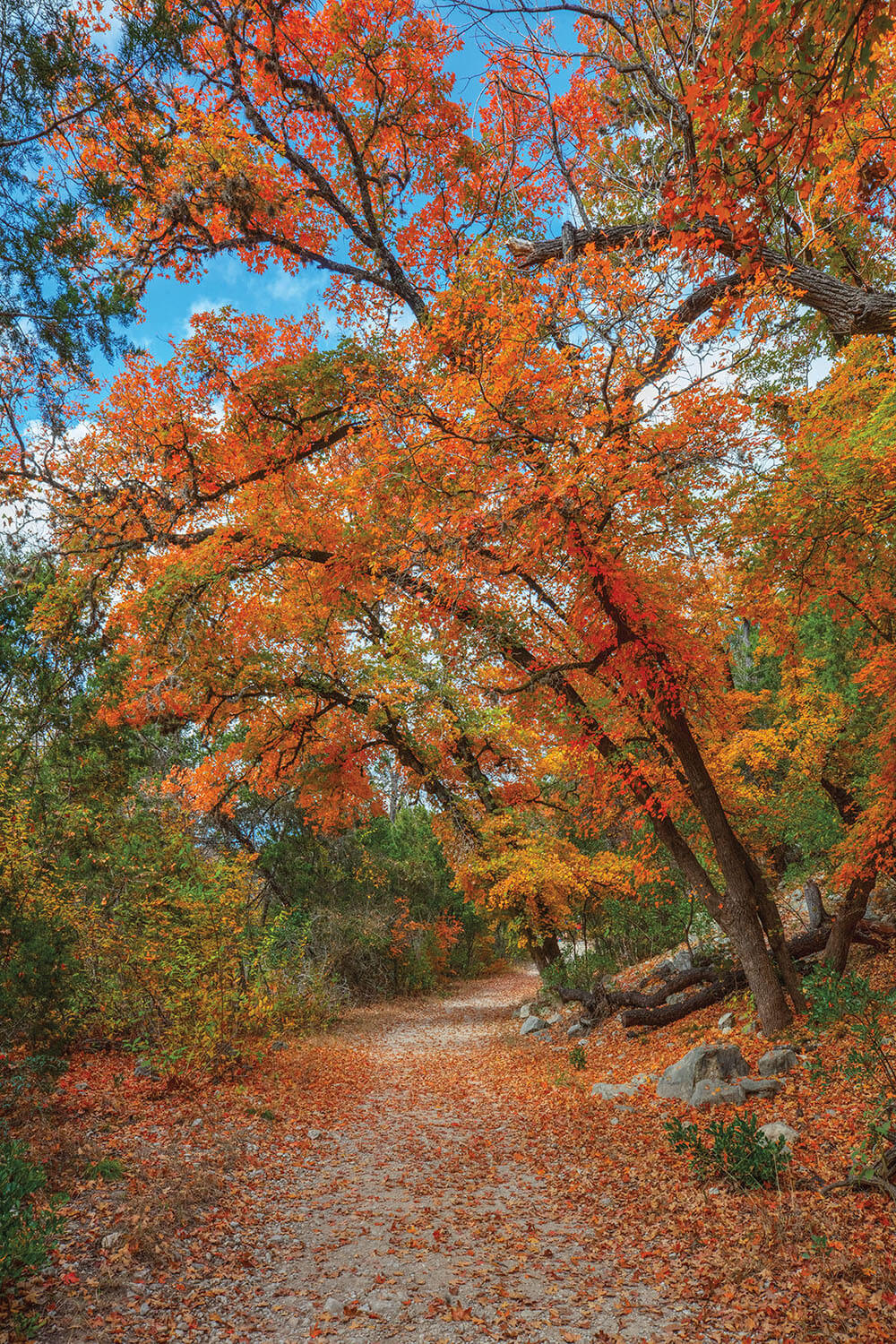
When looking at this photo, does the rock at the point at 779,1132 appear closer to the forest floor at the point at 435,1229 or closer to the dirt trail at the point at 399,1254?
the forest floor at the point at 435,1229

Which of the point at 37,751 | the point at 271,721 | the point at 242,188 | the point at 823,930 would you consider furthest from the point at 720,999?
the point at 242,188

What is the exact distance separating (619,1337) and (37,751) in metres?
8.07

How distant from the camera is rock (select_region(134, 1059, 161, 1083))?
7809 millimetres

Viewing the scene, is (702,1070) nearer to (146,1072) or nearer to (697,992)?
(697,992)

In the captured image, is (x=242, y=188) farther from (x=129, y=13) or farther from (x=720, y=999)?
(x=720, y=999)

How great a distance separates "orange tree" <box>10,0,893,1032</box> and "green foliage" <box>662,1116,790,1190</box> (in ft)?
11.8

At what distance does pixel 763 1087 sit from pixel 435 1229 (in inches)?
134

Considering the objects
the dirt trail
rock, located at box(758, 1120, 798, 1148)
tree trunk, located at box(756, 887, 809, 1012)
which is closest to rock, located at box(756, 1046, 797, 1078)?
rock, located at box(758, 1120, 798, 1148)

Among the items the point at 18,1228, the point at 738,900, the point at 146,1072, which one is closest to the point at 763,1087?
the point at 738,900

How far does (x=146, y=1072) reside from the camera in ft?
25.8

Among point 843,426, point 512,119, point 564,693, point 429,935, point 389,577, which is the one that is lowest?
point 429,935

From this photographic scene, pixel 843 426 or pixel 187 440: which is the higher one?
pixel 187 440

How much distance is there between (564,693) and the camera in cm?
930

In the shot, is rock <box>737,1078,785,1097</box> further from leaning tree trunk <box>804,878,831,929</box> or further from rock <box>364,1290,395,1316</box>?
leaning tree trunk <box>804,878,831,929</box>
